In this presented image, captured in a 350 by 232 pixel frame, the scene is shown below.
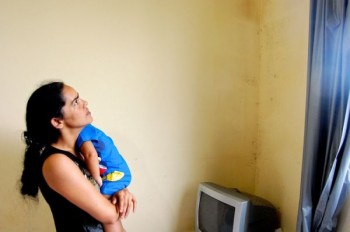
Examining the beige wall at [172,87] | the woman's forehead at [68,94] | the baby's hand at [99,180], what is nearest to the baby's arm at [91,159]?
the baby's hand at [99,180]

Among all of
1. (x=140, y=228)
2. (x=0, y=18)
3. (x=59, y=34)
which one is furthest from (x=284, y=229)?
(x=0, y=18)

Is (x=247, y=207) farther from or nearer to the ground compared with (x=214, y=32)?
nearer to the ground

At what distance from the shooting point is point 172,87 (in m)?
1.85

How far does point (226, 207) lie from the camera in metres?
1.60

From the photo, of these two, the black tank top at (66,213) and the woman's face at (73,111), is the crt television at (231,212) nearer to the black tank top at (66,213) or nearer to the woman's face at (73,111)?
the black tank top at (66,213)

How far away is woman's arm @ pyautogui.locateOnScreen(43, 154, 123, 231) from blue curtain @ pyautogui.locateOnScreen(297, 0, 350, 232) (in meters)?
0.96

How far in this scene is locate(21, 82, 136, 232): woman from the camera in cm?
95

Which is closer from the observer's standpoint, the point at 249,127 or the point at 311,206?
the point at 311,206

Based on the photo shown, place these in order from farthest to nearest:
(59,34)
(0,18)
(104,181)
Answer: (59,34), (0,18), (104,181)

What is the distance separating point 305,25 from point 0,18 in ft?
5.50

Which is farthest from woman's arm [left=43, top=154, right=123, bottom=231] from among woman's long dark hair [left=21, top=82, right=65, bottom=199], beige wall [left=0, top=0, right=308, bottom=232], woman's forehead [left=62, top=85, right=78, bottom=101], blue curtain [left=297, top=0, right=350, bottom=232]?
blue curtain [left=297, top=0, right=350, bottom=232]

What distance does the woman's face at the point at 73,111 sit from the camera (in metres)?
1.07

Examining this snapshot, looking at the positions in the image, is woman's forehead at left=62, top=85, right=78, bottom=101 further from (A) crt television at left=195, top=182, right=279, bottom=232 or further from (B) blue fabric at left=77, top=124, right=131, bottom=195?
(A) crt television at left=195, top=182, right=279, bottom=232

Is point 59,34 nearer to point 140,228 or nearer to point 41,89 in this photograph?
point 41,89
